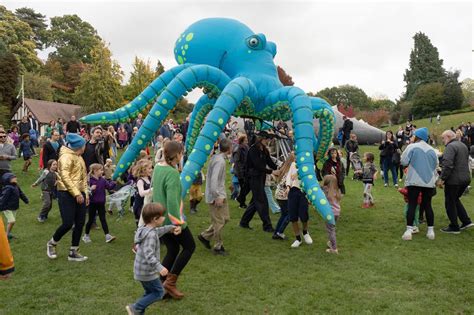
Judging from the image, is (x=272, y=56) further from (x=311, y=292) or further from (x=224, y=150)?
(x=311, y=292)

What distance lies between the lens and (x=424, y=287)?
210 inches

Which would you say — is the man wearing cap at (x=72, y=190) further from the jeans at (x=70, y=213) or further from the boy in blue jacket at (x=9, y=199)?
the boy in blue jacket at (x=9, y=199)

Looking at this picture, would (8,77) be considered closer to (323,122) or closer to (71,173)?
(323,122)

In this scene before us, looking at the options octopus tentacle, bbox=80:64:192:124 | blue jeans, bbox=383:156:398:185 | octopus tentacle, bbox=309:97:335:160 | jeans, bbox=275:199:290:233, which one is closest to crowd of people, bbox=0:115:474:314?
jeans, bbox=275:199:290:233

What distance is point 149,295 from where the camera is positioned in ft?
13.8

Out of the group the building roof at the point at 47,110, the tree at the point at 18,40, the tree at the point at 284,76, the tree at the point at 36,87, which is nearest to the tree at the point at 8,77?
the building roof at the point at 47,110

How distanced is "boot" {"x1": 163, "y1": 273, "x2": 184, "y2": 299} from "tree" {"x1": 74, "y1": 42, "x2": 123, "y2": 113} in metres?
36.4

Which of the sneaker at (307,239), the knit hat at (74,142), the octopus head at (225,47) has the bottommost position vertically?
the sneaker at (307,239)

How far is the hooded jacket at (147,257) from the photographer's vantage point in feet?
13.4

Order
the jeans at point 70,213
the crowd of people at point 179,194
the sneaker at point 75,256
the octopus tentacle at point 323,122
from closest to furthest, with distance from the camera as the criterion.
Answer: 1. the crowd of people at point 179,194
2. the jeans at point 70,213
3. the sneaker at point 75,256
4. the octopus tentacle at point 323,122

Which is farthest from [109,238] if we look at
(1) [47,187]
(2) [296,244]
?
(2) [296,244]

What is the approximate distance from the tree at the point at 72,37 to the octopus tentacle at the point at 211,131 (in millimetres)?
62083

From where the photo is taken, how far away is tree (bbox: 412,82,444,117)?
48.3m

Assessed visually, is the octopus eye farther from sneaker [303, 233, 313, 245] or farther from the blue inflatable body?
sneaker [303, 233, 313, 245]
